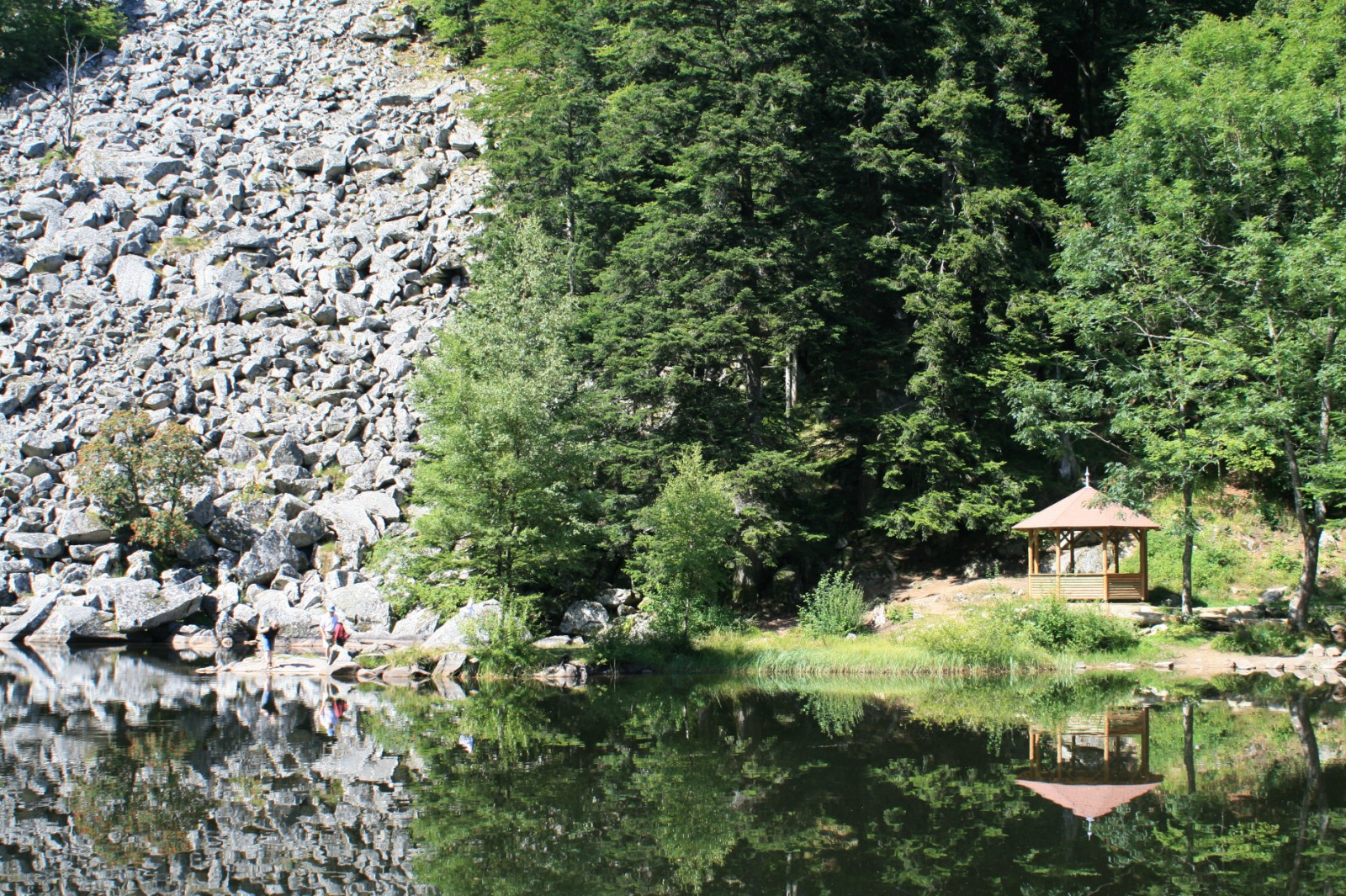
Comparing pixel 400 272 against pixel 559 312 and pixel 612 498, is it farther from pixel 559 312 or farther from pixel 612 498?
pixel 612 498

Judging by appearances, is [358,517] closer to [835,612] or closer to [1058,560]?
[835,612]

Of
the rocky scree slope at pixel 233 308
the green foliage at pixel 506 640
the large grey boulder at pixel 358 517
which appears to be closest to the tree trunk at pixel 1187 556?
the green foliage at pixel 506 640

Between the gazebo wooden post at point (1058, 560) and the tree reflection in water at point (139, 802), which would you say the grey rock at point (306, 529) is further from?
the gazebo wooden post at point (1058, 560)

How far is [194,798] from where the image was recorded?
1028 cm

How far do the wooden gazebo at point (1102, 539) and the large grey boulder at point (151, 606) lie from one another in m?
21.6

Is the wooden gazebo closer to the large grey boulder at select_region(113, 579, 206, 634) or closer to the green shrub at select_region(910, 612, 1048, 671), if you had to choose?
the green shrub at select_region(910, 612, 1048, 671)

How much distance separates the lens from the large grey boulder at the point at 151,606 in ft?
82.5

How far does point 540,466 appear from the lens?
69.6ft

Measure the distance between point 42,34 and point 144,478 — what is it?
40863 millimetres

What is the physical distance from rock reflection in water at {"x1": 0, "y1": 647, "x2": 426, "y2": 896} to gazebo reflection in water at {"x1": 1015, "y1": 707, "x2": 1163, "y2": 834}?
21.0 ft

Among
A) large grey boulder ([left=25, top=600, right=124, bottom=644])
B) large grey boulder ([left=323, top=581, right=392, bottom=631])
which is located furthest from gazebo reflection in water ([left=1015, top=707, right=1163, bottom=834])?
large grey boulder ([left=25, top=600, right=124, bottom=644])

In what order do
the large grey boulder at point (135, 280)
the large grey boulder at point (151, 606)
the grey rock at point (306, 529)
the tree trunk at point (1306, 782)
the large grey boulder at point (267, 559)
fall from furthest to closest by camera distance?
the large grey boulder at point (135, 280) → the grey rock at point (306, 529) → the large grey boulder at point (267, 559) → the large grey boulder at point (151, 606) → the tree trunk at point (1306, 782)

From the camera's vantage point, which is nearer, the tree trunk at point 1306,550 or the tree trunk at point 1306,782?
the tree trunk at point 1306,782

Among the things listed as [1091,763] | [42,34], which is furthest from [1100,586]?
[42,34]
